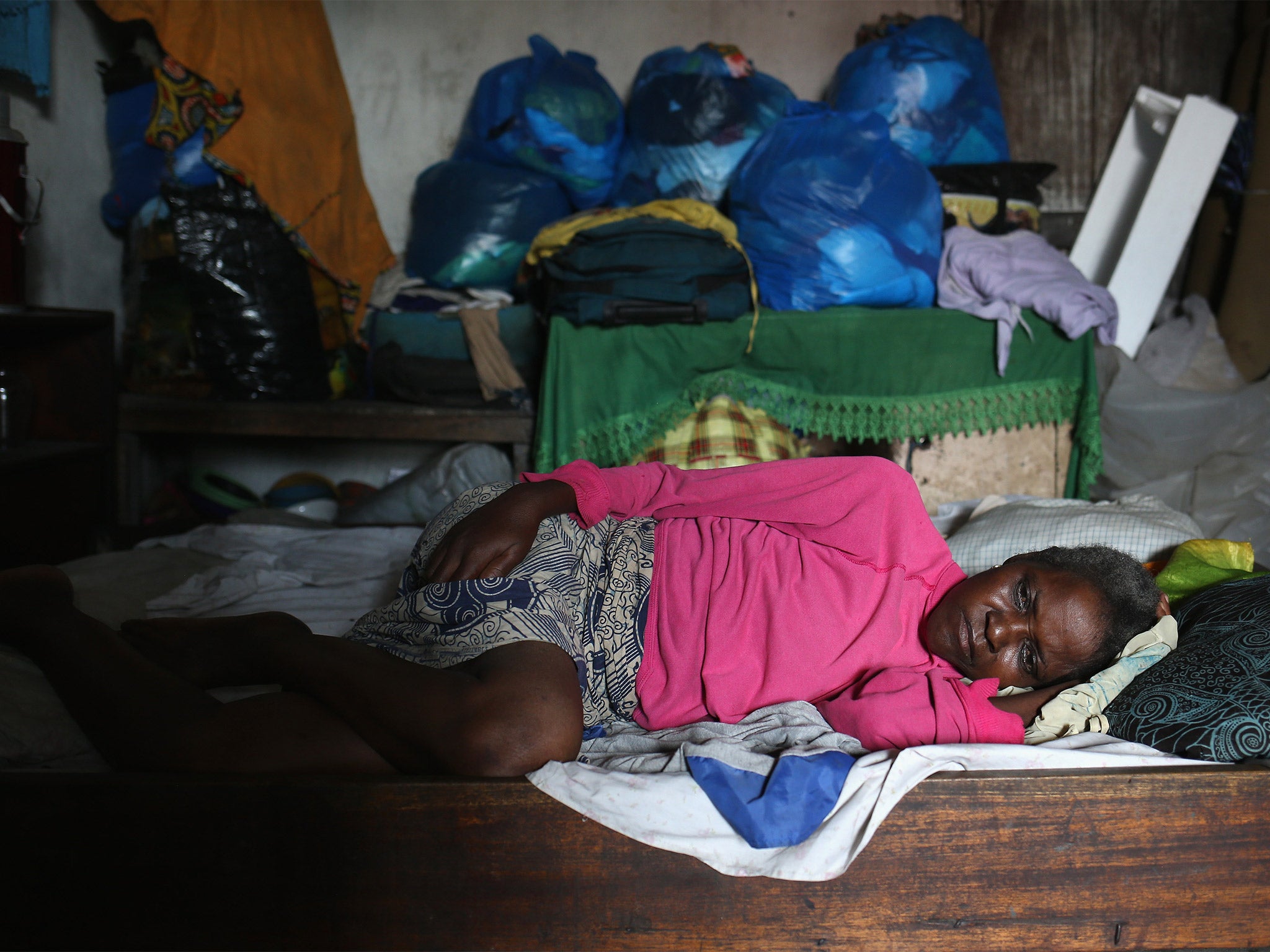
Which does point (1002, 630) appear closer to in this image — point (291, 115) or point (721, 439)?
point (721, 439)

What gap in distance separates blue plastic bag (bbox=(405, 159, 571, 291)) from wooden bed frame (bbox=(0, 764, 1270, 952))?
2.16 metres

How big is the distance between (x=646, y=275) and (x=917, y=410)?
2.85ft

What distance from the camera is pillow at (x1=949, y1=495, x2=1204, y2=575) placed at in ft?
5.97

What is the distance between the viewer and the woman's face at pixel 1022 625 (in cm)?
125

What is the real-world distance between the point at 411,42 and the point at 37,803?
3146 mm

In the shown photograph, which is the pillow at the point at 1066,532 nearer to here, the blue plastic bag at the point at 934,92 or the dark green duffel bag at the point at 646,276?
the dark green duffel bag at the point at 646,276

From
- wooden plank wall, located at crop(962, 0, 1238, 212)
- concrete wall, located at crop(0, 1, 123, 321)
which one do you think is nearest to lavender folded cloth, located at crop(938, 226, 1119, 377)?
wooden plank wall, located at crop(962, 0, 1238, 212)

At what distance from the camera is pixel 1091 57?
329 cm

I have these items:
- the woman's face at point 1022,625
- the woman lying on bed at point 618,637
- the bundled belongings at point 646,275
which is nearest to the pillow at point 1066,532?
the woman lying on bed at point 618,637

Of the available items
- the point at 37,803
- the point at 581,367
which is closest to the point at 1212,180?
the point at 581,367

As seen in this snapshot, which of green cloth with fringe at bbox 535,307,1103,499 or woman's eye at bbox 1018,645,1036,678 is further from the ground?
green cloth with fringe at bbox 535,307,1103,499

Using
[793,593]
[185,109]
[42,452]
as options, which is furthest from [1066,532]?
[185,109]

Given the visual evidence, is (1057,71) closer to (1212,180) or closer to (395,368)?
(1212,180)

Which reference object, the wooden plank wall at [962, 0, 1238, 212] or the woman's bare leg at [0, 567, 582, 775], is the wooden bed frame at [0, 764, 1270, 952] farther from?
the wooden plank wall at [962, 0, 1238, 212]
